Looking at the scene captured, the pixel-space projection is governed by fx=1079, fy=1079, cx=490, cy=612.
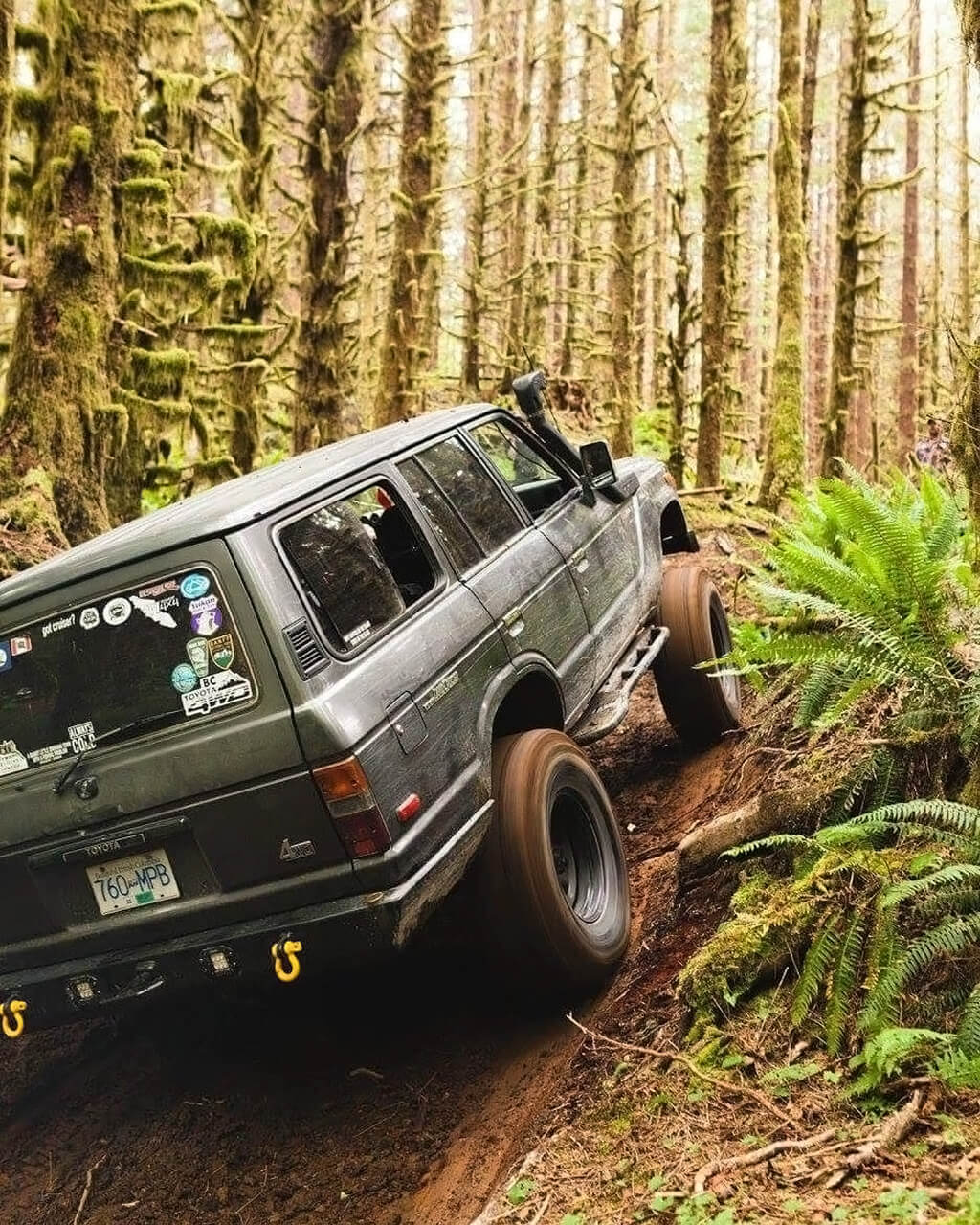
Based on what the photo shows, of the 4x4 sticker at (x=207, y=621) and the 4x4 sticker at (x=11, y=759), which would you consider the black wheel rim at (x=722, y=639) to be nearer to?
the 4x4 sticker at (x=207, y=621)

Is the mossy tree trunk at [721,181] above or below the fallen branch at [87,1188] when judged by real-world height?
above

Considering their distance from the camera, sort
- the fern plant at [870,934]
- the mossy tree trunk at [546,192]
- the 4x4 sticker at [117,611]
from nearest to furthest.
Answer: the fern plant at [870,934]
the 4x4 sticker at [117,611]
the mossy tree trunk at [546,192]

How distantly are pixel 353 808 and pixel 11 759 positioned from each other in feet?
4.39

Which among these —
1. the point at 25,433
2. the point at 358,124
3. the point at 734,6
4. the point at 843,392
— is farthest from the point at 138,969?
the point at 734,6

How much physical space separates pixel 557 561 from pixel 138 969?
8.54 ft

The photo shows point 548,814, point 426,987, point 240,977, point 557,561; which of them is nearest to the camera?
point 240,977

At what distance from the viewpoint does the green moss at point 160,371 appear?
9.44 m

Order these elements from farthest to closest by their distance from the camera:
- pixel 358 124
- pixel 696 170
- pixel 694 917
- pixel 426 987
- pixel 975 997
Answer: pixel 696 170
pixel 358 124
pixel 426 987
pixel 694 917
pixel 975 997

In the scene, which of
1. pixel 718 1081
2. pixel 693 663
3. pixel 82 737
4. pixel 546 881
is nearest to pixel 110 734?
pixel 82 737

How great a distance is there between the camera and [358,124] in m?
11.6

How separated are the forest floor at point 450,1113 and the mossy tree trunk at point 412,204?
327 inches

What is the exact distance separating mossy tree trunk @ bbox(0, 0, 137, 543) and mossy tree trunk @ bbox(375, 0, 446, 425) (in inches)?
175

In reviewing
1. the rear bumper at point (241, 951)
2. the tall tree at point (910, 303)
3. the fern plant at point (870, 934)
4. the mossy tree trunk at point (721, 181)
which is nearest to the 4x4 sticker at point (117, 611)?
the rear bumper at point (241, 951)

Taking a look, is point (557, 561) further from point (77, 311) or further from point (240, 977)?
point (77, 311)
